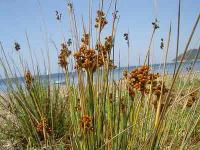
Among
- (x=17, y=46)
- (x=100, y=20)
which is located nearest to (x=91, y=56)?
(x=100, y=20)

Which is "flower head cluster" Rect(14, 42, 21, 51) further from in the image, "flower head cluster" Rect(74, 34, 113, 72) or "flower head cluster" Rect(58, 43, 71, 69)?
"flower head cluster" Rect(74, 34, 113, 72)

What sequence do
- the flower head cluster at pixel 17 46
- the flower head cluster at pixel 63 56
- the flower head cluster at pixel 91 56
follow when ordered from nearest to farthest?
the flower head cluster at pixel 91 56 < the flower head cluster at pixel 63 56 < the flower head cluster at pixel 17 46

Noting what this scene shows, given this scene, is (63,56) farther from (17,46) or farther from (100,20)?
(17,46)

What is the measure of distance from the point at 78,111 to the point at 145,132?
0.44 meters

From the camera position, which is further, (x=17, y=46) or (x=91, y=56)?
(x=17, y=46)

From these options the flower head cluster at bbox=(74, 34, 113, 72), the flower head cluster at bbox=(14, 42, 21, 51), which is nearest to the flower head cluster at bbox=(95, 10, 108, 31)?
the flower head cluster at bbox=(74, 34, 113, 72)

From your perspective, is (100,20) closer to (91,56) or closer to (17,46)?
(91,56)

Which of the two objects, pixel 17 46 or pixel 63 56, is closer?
pixel 63 56

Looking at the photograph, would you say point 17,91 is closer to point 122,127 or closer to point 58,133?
point 58,133

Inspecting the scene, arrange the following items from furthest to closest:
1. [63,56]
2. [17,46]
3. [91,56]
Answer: [17,46] < [63,56] < [91,56]

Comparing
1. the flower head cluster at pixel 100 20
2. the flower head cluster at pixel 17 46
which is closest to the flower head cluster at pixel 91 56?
the flower head cluster at pixel 100 20

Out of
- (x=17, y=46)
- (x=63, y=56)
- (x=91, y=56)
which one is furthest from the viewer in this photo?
(x=17, y=46)

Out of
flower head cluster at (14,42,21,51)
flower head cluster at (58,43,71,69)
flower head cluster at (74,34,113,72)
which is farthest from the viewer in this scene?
flower head cluster at (14,42,21,51)

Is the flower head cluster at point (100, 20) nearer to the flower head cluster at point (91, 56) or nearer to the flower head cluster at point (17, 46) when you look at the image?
the flower head cluster at point (91, 56)
